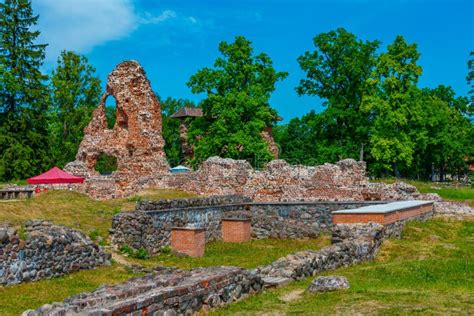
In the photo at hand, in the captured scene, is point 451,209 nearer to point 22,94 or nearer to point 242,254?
point 242,254

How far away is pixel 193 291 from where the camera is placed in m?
8.99

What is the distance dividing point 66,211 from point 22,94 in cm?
3139

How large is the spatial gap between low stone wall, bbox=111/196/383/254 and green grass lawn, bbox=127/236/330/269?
64 cm

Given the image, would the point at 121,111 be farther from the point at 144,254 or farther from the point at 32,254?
the point at 32,254

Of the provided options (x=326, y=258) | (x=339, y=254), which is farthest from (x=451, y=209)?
(x=326, y=258)

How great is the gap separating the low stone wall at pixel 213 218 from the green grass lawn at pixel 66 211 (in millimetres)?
1017

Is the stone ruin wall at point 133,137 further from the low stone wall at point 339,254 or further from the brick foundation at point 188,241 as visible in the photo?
the low stone wall at point 339,254

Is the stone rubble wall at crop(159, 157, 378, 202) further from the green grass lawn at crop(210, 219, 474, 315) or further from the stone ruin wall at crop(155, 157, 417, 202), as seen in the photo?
the green grass lawn at crop(210, 219, 474, 315)

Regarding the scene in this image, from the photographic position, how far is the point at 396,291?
34.5 ft

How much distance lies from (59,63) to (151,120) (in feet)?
77.4

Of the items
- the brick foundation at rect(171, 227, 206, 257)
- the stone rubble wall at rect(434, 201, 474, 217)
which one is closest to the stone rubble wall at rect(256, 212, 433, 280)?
the brick foundation at rect(171, 227, 206, 257)

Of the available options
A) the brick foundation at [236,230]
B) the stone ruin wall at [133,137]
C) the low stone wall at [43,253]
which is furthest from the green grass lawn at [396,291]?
the stone ruin wall at [133,137]

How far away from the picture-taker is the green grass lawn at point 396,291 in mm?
9172

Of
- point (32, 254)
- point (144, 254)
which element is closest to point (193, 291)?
point (32, 254)
